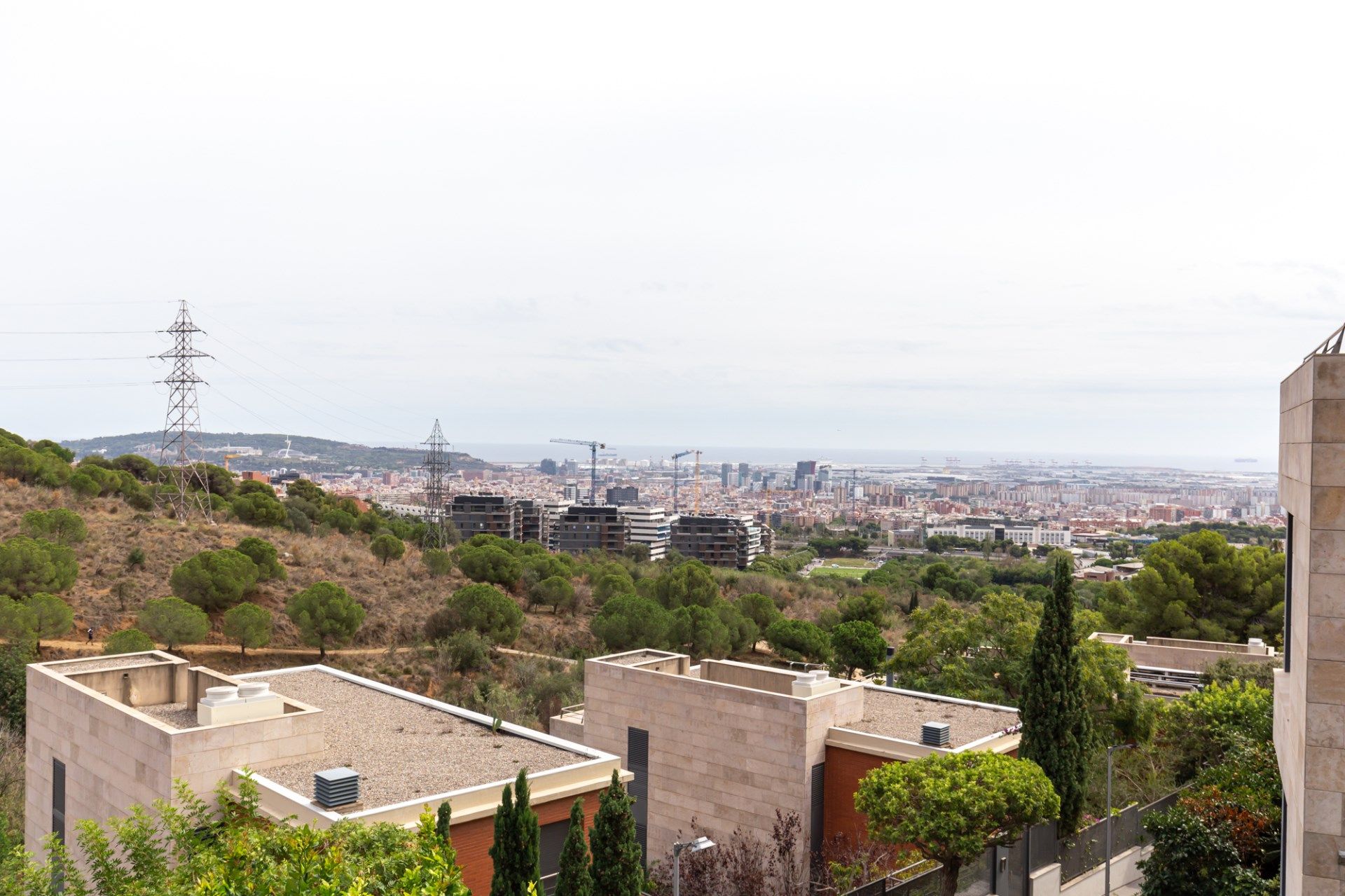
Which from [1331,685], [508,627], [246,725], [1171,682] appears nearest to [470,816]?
[246,725]

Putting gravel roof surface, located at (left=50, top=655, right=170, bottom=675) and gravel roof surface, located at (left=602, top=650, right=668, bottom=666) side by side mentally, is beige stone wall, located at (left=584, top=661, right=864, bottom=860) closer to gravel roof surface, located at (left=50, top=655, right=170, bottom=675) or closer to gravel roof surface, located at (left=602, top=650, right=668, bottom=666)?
gravel roof surface, located at (left=602, top=650, right=668, bottom=666)

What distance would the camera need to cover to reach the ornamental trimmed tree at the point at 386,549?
49.7 metres

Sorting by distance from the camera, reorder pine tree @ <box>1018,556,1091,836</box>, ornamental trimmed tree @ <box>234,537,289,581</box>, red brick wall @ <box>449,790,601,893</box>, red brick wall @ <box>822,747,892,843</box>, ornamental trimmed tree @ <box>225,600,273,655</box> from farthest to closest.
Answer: ornamental trimmed tree @ <box>234,537,289,581</box> → ornamental trimmed tree @ <box>225,600,273,655</box> → red brick wall @ <box>822,747,892,843</box> → pine tree @ <box>1018,556,1091,836</box> → red brick wall @ <box>449,790,601,893</box>

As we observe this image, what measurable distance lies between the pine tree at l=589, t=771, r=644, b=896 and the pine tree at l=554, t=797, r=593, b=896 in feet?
Answer: 1.35

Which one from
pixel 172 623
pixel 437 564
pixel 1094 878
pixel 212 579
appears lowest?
pixel 1094 878

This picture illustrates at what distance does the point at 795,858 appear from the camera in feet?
57.3

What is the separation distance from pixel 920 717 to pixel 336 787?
11.9 meters

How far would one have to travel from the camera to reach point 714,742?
1878 cm

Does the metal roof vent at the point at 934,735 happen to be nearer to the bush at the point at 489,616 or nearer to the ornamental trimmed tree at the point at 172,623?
the bush at the point at 489,616

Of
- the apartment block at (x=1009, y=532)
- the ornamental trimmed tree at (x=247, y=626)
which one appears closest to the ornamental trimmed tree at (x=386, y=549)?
the ornamental trimmed tree at (x=247, y=626)

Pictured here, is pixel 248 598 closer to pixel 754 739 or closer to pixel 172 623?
pixel 172 623

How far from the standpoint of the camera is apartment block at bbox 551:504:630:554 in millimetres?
119000

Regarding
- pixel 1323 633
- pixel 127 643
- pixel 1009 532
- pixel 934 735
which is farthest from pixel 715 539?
pixel 1323 633

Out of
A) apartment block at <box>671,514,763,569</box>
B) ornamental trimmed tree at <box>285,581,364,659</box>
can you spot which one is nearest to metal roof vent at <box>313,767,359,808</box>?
ornamental trimmed tree at <box>285,581,364,659</box>
